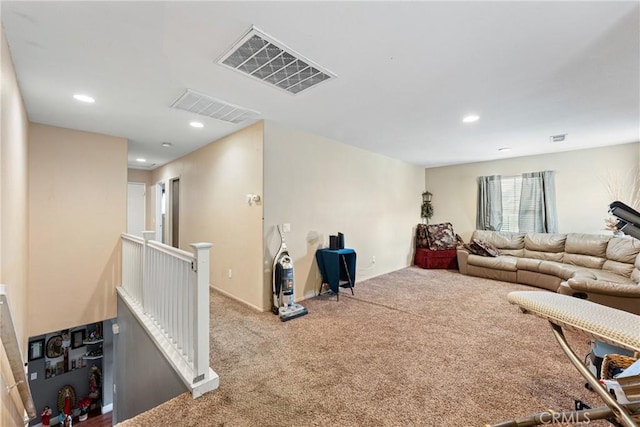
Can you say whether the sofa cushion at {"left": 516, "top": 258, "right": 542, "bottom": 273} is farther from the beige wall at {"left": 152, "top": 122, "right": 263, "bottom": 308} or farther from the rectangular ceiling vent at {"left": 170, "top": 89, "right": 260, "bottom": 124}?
the rectangular ceiling vent at {"left": 170, "top": 89, "right": 260, "bottom": 124}

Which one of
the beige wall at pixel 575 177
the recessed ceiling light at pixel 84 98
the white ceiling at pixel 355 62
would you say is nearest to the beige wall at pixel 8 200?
the white ceiling at pixel 355 62

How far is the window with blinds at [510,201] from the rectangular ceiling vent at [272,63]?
209 inches

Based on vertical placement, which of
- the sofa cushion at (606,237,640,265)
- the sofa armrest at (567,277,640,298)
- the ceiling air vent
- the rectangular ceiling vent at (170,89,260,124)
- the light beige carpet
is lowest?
the light beige carpet

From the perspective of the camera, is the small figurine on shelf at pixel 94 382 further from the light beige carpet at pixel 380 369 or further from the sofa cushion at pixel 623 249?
the sofa cushion at pixel 623 249

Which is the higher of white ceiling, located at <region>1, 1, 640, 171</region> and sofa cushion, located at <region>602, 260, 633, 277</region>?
white ceiling, located at <region>1, 1, 640, 171</region>

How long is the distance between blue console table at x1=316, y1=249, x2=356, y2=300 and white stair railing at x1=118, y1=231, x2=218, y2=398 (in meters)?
2.07

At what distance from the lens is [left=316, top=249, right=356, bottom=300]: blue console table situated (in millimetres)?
3771

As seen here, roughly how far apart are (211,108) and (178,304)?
209cm

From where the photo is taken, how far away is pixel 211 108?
296 cm

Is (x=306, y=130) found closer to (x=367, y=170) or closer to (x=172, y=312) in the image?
(x=367, y=170)

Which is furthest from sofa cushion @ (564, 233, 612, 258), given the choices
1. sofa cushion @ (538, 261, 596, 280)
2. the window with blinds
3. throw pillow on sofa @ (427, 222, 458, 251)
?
throw pillow on sofa @ (427, 222, 458, 251)

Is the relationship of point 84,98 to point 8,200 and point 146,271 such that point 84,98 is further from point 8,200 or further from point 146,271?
point 146,271

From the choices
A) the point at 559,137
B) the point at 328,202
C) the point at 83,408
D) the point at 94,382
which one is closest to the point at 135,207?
the point at 94,382

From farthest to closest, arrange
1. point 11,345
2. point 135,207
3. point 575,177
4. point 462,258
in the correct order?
point 135,207 → point 462,258 → point 575,177 → point 11,345
